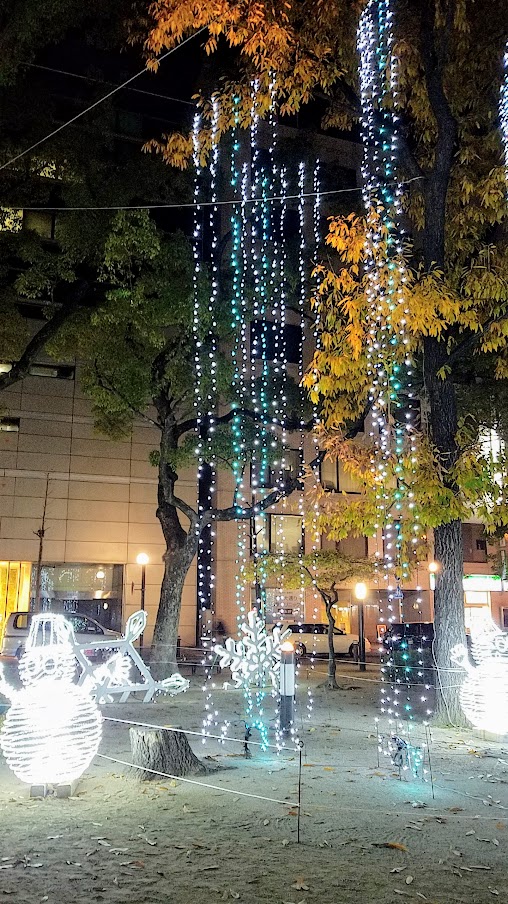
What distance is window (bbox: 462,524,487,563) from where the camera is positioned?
115ft

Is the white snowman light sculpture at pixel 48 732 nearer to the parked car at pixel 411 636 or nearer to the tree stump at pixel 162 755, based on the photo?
the tree stump at pixel 162 755

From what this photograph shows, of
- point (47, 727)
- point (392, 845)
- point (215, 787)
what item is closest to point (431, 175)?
point (215, 787)

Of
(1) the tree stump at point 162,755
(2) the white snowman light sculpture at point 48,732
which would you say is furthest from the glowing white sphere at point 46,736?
(1) the tree stump at point 162,755

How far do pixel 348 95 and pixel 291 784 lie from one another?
10321 mm

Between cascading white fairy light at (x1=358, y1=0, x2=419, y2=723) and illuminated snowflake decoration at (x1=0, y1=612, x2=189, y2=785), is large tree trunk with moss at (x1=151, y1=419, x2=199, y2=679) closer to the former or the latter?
cascading white fairy light at (x1=358, y1=0, x2=419, y2=723)

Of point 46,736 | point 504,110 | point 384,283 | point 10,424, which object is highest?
point 504,110

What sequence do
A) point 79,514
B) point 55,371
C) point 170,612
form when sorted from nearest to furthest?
point 170,612 → point 79,514 → point 55,371

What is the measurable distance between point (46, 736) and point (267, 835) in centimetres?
229

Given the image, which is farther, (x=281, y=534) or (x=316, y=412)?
(x=281, y=534)

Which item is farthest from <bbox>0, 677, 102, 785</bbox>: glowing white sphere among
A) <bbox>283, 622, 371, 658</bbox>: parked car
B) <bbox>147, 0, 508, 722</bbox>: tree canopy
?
<bbox>283, 622, 371, 658</bbox>: parked car

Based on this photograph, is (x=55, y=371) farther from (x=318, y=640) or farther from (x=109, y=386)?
(x=318, y=640)

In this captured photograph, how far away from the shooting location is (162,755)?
745 centimetres

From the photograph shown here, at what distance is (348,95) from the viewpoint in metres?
12.3

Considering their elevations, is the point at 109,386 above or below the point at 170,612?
above
